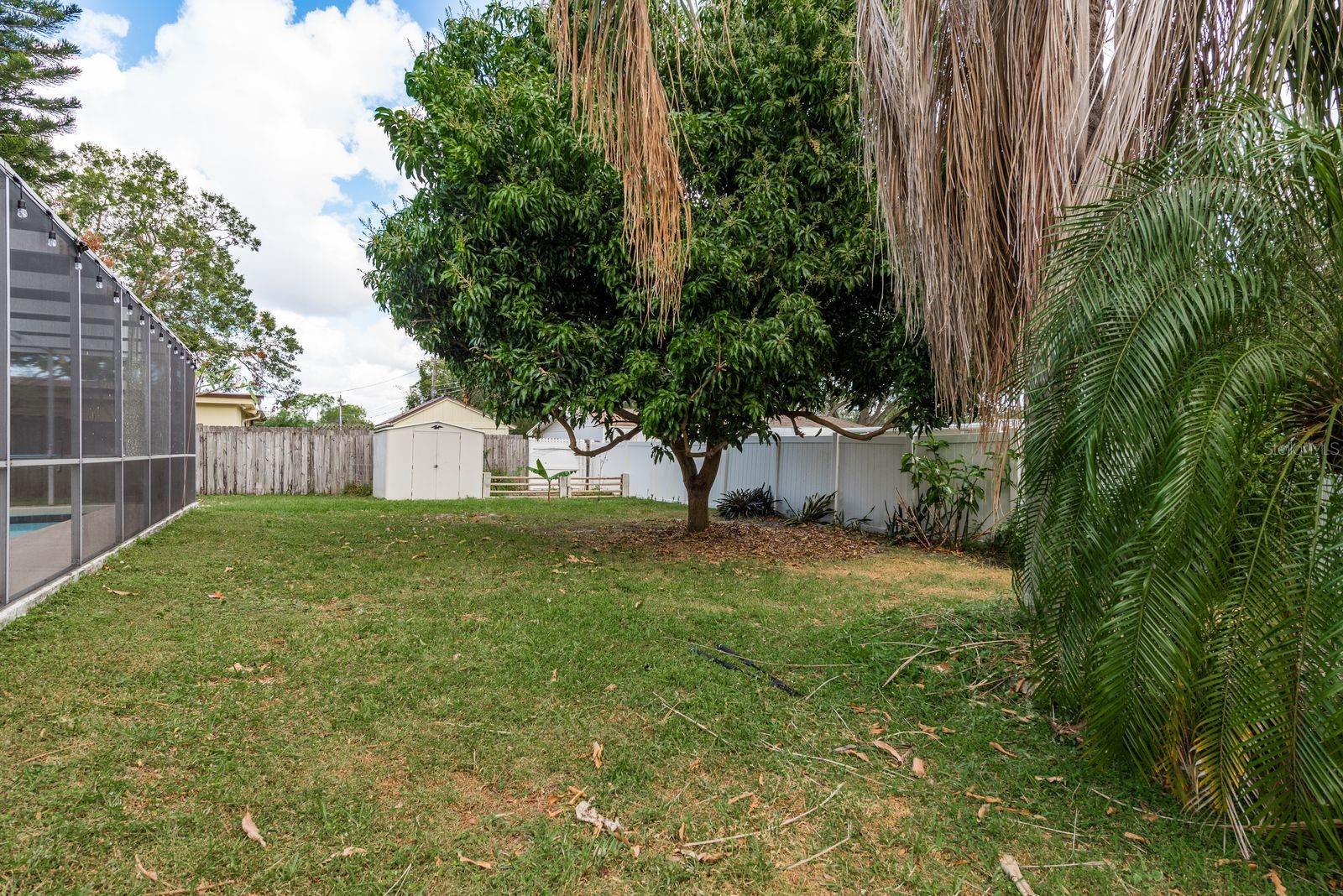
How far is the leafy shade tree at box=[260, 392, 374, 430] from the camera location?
1074 inches

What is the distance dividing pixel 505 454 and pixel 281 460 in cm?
539

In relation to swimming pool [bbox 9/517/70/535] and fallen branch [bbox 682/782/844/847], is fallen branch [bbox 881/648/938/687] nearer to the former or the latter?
fallen branch [bbox 682/782/844/847]

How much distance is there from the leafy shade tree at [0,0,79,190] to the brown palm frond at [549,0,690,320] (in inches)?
573

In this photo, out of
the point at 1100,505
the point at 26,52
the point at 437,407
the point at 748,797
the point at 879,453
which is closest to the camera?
the point at 1100,505

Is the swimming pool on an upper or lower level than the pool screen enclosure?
lower

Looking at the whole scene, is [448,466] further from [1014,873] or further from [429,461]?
[1014,873]

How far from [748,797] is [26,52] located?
16.6 m

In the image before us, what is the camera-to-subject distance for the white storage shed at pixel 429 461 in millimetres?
13883

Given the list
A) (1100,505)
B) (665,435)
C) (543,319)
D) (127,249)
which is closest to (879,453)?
(665,435)

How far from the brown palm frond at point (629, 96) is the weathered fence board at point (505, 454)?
16.0m

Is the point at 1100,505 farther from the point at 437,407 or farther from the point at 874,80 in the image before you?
the point at 437,407

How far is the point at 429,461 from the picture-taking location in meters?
14.2

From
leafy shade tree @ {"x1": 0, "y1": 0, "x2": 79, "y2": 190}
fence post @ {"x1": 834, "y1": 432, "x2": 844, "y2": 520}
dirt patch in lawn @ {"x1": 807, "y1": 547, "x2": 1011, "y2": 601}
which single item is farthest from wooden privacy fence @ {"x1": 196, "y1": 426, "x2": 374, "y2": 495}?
dirt patch in lawn @ {"x1": 807, "y1": 547, "x2": 1011, "y2": 601}

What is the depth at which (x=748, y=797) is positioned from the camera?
7.77ft
